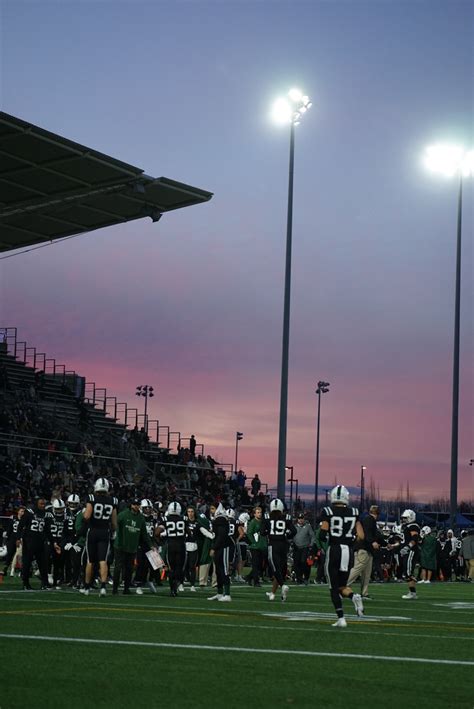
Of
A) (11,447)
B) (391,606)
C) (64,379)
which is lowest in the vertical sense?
(391,606)

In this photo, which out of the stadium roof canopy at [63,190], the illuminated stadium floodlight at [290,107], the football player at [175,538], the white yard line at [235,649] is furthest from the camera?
the illuminated stadium floodlight at [290,107]

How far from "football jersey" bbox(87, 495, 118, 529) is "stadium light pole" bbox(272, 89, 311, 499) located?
991 centimetres

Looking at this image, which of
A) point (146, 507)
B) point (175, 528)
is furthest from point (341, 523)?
point (146, 507)

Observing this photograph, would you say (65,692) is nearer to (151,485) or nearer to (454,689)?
(454,689)

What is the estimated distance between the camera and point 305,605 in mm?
19078

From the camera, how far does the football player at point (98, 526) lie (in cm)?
1980

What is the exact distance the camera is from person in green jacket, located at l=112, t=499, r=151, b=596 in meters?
20.8

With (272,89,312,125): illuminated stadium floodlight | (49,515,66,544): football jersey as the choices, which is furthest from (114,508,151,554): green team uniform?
(272,89,312,125): illuminated stadium floodlight

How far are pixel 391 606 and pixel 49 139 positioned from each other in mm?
13012

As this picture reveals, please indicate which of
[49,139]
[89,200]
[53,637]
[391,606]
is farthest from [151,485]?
[53,637]

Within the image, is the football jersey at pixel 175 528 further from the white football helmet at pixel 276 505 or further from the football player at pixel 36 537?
the football player at pixel 36 537

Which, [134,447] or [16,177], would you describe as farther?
[134,447]

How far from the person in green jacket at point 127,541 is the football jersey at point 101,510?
35.1 inches

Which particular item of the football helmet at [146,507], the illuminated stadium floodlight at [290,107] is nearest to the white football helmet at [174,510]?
the football helmet at [146,507]
